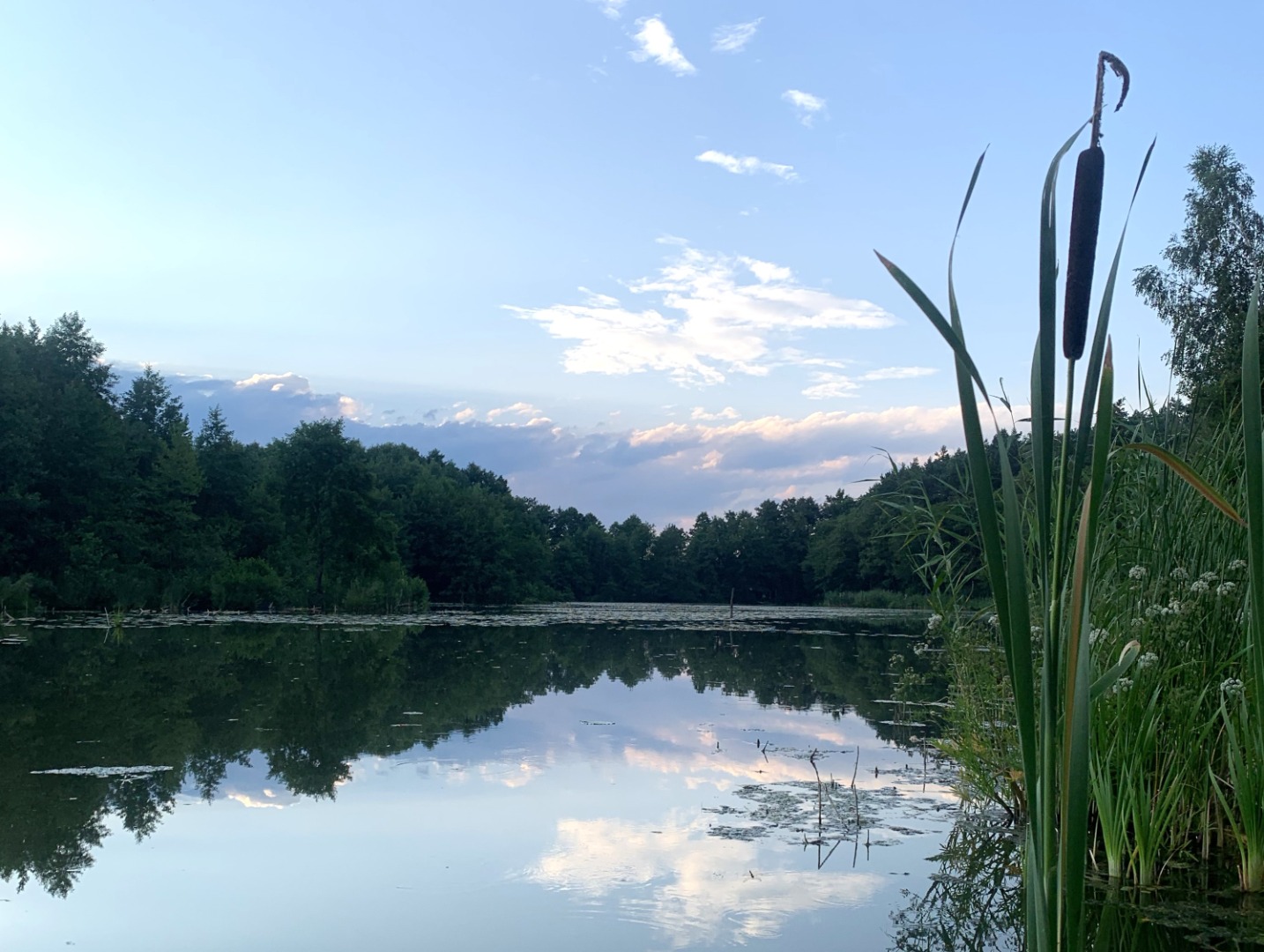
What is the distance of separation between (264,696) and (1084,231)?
1032 centimetres

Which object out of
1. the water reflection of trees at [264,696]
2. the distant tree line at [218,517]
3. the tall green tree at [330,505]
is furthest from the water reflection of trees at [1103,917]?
the tall green tree at [330,505]

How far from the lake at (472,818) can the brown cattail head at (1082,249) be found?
3196mm

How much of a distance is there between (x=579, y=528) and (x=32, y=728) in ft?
256

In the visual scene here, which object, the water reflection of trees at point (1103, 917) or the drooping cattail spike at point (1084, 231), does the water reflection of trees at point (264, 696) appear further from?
the drooping cattail spike at point (1084, 231)

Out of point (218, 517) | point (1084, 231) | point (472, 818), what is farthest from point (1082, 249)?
point (218, 517)

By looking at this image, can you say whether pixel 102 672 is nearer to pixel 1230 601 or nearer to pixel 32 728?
pixel 32 728

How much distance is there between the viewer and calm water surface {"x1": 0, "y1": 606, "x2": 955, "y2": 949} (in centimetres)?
414

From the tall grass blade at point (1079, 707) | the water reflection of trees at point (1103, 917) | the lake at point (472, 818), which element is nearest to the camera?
the tall grass blade at point (1079, 707)

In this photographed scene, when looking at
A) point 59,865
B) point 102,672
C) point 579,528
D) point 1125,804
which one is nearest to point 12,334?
point 102,672

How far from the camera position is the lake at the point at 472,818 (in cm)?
412

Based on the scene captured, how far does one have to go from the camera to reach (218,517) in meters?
41.8

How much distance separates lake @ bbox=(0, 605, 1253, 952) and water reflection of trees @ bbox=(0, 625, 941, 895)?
0.05m

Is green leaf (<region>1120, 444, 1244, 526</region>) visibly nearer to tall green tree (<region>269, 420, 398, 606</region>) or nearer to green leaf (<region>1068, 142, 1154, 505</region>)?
green leaf (<region>1068, 142, 1154, 505</region>)

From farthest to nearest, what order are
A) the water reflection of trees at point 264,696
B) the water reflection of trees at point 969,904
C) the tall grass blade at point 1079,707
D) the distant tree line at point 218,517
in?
the distant tree line at point 218,517 < the water reflection of trees at point 264,696 < the water reflection of trees at point 969,904 < the tall grass blade at point 1079,707
